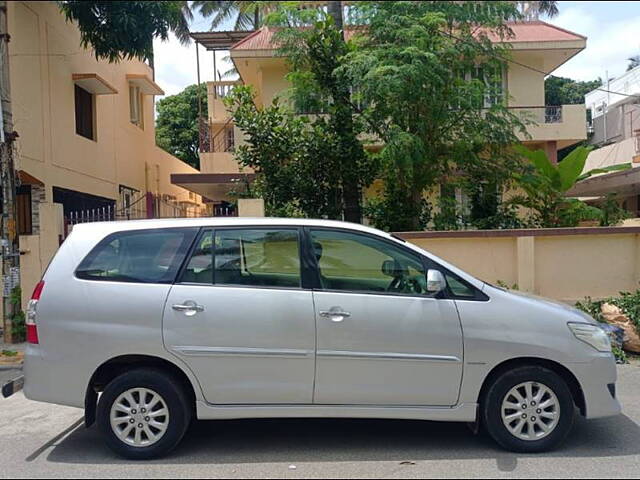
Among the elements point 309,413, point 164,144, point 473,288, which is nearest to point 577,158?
point 473,288

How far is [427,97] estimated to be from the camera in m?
10.5

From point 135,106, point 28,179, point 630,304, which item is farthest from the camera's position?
point 135,106

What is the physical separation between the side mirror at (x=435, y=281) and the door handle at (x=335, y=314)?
662 millimetres

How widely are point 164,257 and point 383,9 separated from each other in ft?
25.4

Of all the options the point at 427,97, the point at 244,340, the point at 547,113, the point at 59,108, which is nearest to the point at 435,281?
the point at 244,340

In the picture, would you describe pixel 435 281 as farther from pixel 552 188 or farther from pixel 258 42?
pixel 258 42

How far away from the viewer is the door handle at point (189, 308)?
4723 mm

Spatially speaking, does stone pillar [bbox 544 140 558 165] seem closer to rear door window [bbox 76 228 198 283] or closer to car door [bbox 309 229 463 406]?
car door [bbox 309 229 463 406]

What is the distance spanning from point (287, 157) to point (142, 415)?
702 centimetres

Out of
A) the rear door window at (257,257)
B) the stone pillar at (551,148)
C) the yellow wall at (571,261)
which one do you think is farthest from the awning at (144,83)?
the rear door window at (257,257)

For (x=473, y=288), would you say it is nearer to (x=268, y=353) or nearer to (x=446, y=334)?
(x=446, y=334)

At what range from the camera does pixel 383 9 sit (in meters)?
10.9

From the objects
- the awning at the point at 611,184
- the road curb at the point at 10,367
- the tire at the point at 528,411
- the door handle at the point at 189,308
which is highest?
the awning at the point at 611,184

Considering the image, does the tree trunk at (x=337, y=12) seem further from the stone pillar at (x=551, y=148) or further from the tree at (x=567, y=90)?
the tree at (x=567, y=90)
